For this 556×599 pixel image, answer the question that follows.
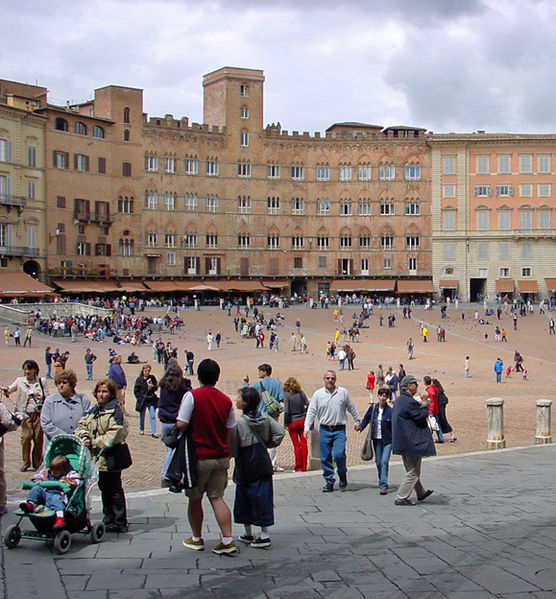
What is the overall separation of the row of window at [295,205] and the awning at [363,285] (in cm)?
656

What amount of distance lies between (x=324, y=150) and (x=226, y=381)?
5296 centimetres

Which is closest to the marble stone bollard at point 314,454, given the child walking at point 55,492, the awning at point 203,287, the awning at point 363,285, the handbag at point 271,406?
the handbag at point 271,406

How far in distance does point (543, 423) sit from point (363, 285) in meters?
62.8

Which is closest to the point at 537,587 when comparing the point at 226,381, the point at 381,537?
the point at 381,537

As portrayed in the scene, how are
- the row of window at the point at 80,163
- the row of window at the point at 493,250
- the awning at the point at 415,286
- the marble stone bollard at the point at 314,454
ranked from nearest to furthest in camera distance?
the marble stone bollard at the point at 314,454 < the row of window at the point at 80,163 < the awning at the point at 415,286 < the row of window at the point at 493,250

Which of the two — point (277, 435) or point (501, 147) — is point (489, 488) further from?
point (501, 147)

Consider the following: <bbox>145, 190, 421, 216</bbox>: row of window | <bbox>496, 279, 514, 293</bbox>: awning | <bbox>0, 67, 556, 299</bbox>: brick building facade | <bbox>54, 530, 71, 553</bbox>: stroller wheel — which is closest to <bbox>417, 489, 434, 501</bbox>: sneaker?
<bbox>54, 530, 71, 553</bbox>: stroller wheel

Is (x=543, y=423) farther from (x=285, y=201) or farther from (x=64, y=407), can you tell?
(x=285, y=201)

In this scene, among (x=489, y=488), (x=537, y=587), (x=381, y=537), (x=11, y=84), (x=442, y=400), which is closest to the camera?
(x=537, y=587)

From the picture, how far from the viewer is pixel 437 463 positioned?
41.7 ft

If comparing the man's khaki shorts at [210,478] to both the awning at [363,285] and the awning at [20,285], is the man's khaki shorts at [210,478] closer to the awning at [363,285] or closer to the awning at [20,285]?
the awning at [20,285]

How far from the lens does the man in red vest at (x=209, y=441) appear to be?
6.84 metres

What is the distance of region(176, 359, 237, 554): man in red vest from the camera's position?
6844 millimetres

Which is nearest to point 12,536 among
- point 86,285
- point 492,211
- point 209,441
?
point 209,441
